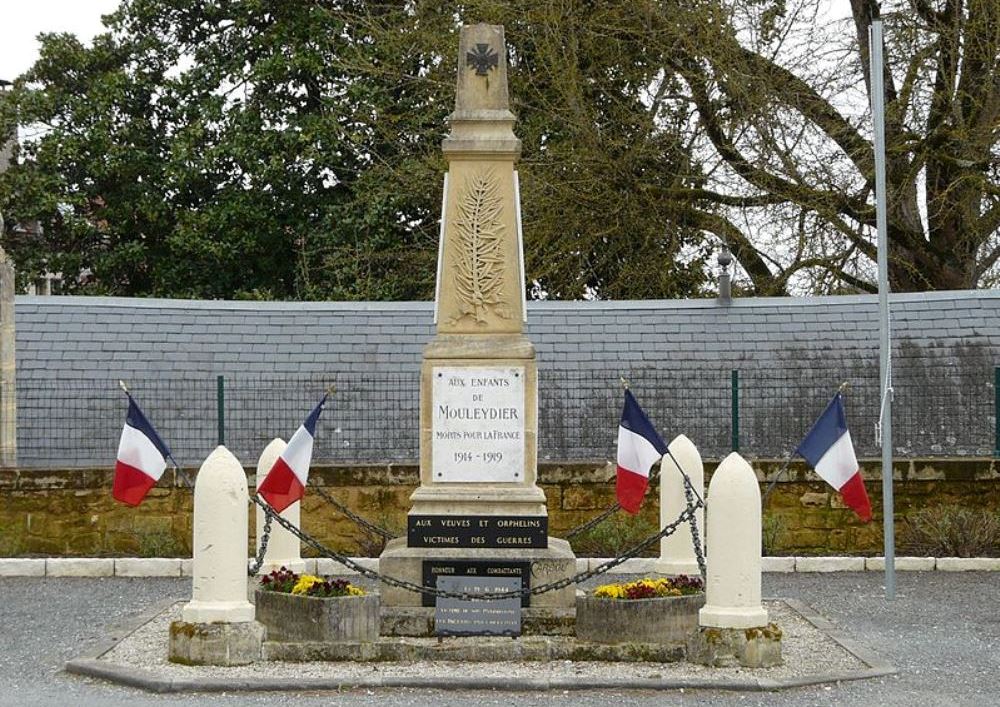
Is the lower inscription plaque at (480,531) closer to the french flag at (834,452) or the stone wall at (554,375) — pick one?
the french flag at (834,452)

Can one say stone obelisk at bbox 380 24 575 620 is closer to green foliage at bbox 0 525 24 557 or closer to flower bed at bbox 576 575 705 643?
flower bed at bbox 576 575 705 643

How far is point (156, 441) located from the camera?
11.3 m

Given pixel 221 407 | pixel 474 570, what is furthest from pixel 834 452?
pixel 221 407

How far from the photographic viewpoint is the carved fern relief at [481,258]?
10922 mm

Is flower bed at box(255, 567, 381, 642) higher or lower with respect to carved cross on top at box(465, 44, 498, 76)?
lower

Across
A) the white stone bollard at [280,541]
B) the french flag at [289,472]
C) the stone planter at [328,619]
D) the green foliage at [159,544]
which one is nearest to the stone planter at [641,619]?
the stone planter at [328,619]

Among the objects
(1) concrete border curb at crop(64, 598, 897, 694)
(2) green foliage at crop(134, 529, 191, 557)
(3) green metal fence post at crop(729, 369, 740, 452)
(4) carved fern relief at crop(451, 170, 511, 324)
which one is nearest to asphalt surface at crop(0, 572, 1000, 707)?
(1) concrete border curb at crop(64, 598, 897, 694)

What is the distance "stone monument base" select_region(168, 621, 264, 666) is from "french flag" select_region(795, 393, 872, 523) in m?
4.05

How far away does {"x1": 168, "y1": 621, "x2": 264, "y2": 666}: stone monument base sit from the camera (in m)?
9.70

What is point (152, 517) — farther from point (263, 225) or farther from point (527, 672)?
point (263, 225)

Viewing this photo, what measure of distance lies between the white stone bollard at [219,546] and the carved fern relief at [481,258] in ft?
6.91

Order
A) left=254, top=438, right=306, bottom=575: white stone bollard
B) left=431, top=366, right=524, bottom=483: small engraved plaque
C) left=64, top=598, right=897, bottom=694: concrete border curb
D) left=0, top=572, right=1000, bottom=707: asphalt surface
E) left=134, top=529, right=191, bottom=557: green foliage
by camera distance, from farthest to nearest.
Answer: left=134, top=529, right=191, bottom=557: green foliage
left=254, top=438, right=306, bottom=575: white stone bollard
left=431, top=366, right=524, bottom=483: small engraved plaque
left=64, top=598, right=897, bottom=694: concrete border curb
left=0, top=572, right=1000, bottom=707: asphalt surface

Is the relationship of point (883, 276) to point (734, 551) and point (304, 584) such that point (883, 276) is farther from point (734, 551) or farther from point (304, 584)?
point (304, 584)

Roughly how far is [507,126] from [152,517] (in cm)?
625
